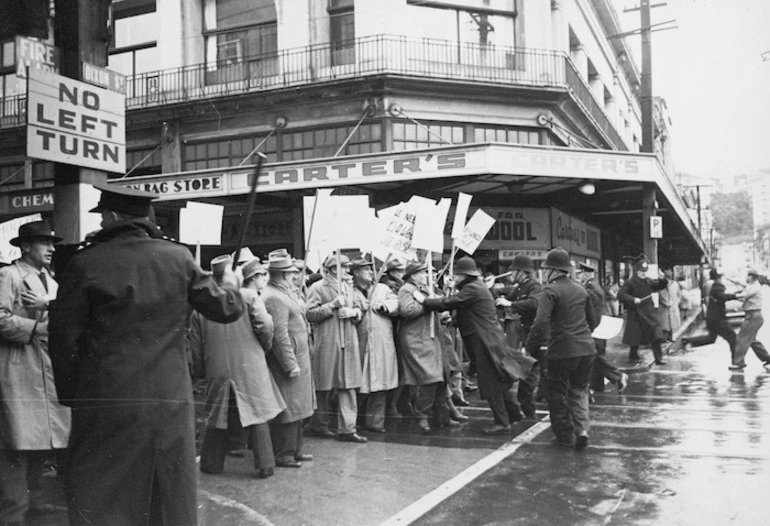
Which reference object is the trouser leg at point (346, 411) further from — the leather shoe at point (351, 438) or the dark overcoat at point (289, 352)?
the dark overcoat at point (289, 352)

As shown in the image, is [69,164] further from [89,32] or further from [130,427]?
[130,427]

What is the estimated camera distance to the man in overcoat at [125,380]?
3156 mm

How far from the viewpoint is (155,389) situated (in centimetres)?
323

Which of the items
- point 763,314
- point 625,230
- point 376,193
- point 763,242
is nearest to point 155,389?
point 763,242

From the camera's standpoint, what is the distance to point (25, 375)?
5.11m

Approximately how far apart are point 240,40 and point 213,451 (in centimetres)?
1327

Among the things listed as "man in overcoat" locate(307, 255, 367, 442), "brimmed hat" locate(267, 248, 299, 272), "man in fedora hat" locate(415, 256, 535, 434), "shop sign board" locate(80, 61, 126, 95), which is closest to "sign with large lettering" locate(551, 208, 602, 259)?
"man in fedora hat" locate(415, 256, 535, 434)

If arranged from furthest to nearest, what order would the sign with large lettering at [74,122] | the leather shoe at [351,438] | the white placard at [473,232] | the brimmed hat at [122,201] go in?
the white placard at [473,232], the leather shoe at [351,438], the sign with large lettering at [74,122], the brimmed hat at [122,201]

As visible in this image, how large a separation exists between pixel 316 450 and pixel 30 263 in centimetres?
331

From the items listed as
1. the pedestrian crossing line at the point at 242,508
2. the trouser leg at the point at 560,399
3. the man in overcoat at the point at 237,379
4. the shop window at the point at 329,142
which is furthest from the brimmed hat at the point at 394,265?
the shop window at the point at 329,142

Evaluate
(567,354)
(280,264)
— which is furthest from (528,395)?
(280,264)

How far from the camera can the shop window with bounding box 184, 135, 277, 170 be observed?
62.4ft

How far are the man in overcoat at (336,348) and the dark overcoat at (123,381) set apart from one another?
4435 mm

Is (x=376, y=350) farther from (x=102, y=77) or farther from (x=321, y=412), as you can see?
(x=102, y=77)
